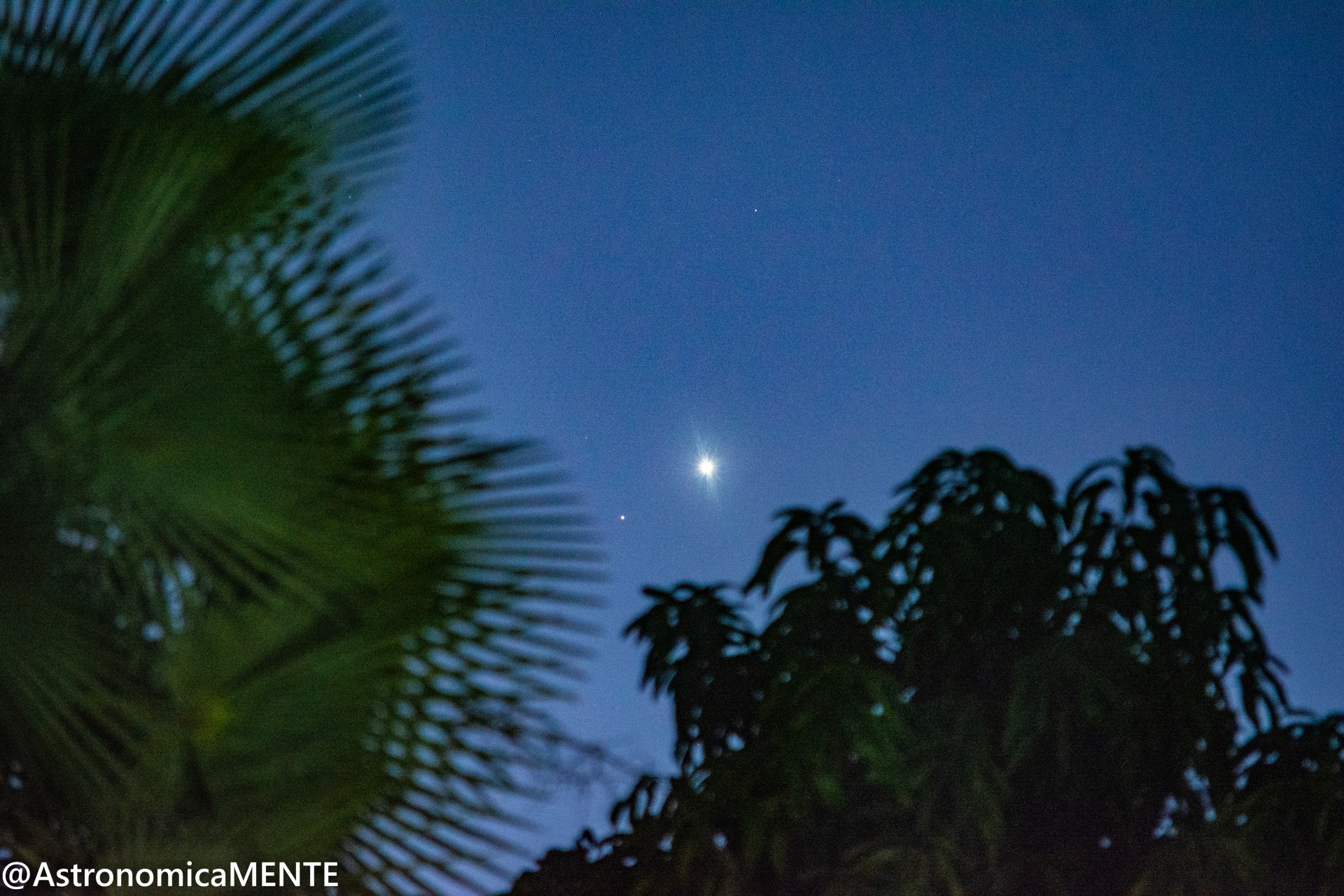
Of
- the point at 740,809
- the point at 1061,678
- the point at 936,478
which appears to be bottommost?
the point at 740,809

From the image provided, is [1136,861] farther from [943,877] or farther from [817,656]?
[817,656]

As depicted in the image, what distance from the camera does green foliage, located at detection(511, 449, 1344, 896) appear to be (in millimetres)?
5086

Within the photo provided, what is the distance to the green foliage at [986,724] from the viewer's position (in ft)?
16.7

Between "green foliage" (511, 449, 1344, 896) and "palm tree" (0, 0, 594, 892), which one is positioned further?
"green foliage" (511, 449, 1344, 896)

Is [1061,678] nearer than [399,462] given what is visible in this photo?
No

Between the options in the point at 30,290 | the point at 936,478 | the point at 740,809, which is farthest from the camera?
the point at 936,478

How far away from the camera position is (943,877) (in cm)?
495

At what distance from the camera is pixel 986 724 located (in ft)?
19.3

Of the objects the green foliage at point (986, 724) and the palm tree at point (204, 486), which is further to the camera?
the green foliage at point (986, 724)

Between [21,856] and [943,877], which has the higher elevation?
[943,877]

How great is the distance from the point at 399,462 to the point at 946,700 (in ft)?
14.4

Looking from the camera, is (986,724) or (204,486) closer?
(204,486)

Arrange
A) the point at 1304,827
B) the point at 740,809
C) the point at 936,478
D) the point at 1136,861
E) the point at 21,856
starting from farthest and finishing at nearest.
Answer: the point at 936,478 → the point at 1136,861 → the point at 740,809 → the point at 1304,827 → the point at 21,856

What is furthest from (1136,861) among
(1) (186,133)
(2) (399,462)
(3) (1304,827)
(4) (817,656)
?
(1) (186,133)
